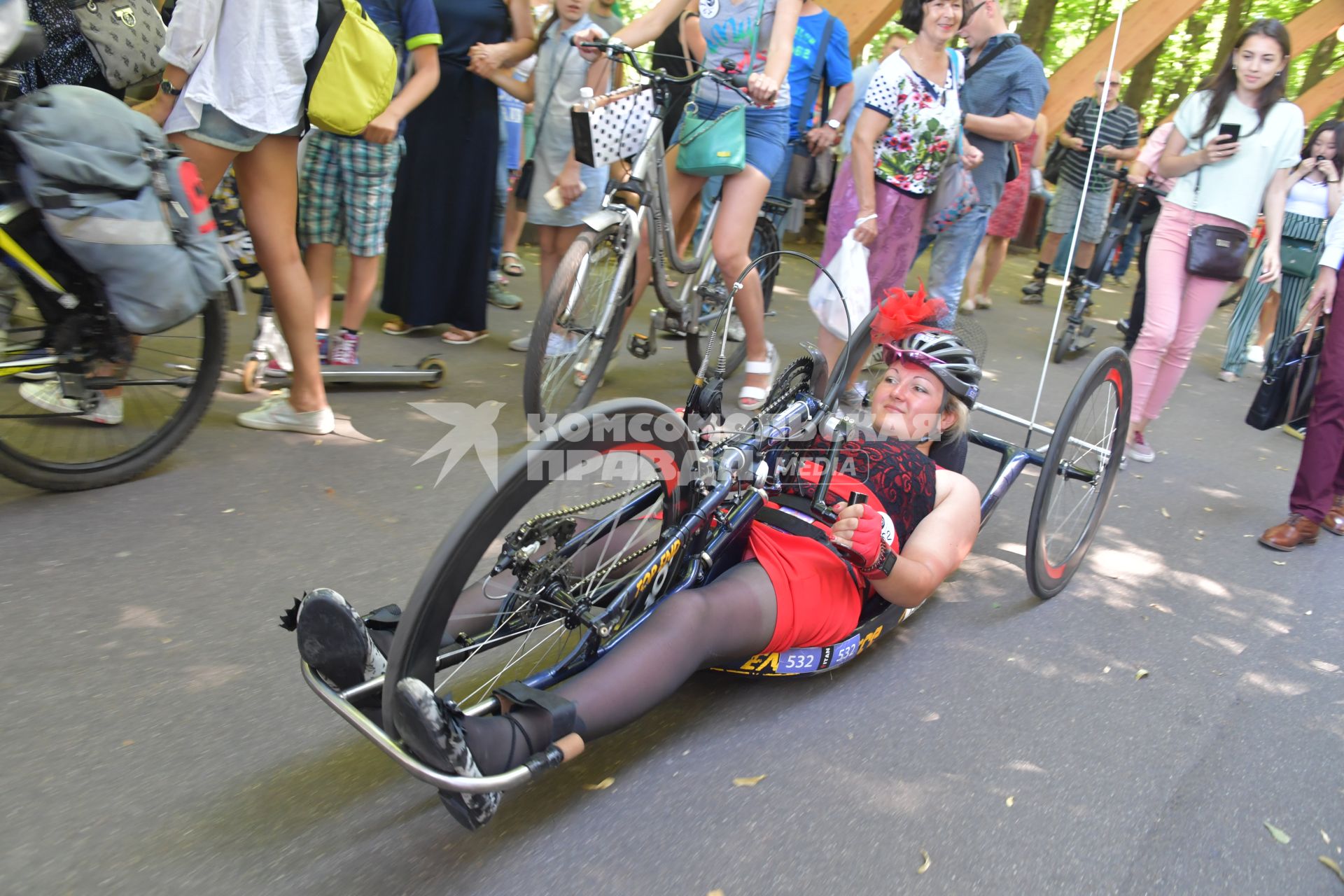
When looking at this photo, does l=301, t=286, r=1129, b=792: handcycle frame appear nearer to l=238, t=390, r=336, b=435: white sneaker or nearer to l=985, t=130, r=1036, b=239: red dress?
l=238, t=390, r=336, b=435: white sneaker

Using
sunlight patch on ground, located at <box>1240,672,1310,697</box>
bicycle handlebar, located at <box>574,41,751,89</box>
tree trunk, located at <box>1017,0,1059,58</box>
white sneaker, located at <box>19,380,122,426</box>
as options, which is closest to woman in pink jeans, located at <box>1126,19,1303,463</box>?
sunlight patch on ground, located at <box>1240,672,1310,697</box>

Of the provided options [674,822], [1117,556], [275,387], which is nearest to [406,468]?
[275,387]

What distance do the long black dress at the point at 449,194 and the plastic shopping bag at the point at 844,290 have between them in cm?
183

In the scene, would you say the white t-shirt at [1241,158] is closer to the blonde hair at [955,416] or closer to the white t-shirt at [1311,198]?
the white t-shirt at [1311,198]

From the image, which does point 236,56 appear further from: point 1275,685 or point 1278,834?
point 1275,685

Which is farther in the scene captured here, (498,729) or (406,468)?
(406,468)

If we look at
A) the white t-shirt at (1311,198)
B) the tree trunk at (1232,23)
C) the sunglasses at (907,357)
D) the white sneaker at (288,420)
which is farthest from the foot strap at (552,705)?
the tree trunk at (1232,23)

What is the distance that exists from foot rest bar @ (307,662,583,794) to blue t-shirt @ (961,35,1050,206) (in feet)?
14.0

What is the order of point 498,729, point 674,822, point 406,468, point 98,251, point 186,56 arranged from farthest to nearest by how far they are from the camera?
point 406,468
point 186,56
point 98,251
point 674,822
point 498,729

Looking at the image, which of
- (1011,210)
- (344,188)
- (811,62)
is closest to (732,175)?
(811,62)

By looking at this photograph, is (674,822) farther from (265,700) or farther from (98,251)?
(98,251)

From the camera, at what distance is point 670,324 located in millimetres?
4598

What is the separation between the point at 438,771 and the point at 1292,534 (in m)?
3.97

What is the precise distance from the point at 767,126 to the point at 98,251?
2.77 m
